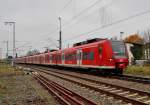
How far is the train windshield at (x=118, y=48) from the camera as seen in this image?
2507 centimetres

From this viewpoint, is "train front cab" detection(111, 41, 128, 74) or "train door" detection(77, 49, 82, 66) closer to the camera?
"train front cab" detection(111, 41, 128, 74)

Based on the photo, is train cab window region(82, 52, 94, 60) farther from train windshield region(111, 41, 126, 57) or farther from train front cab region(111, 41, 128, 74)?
train windshield region(111, 41, 126, 57)

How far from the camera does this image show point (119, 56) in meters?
25.0

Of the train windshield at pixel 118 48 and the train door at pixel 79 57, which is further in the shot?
the train door at pixel 79 57

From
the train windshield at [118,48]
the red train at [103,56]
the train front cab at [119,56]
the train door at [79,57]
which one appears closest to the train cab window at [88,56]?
the red train at [103,56]

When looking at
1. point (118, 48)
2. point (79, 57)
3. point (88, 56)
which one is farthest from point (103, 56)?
point (79, 57)

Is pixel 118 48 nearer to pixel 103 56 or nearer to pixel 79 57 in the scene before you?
pixel 103 56

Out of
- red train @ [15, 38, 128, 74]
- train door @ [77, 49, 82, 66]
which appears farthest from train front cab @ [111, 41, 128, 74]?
train door @ [77, 49, 82, 66]

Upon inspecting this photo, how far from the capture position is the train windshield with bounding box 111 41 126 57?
25.1 metres

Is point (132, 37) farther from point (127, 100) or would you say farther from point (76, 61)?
point (127, 100)

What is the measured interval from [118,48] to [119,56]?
693 millimetres

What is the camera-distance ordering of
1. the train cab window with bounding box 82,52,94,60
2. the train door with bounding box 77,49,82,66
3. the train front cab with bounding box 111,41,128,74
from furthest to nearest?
the train door with bounding box 77,49,82,66, the train cab window with bounding box 82,52,94,60, the train front cab with bounding box 111,41,128,74

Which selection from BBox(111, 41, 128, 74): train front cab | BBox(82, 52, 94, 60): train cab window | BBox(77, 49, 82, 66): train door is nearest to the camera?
BBox(111, 41, 128, 74): train front cab

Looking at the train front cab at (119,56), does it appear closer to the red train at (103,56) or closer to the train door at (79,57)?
the red train at (103,56)
